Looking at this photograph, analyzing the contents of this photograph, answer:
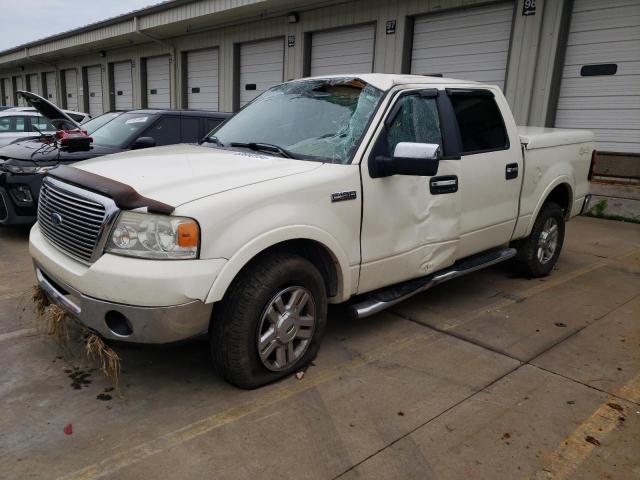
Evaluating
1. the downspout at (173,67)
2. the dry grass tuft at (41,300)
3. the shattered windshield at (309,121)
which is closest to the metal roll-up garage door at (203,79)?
the downspout at (173,67)

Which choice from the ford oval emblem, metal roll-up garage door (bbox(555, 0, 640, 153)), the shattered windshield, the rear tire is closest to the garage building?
metal roll-up garage door (bbox(555, 0, 640, 153))

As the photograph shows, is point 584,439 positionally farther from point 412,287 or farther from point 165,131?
point 165,131

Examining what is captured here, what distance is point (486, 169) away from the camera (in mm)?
Answer: 4359

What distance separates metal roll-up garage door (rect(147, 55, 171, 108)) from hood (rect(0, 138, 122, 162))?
12936 mm

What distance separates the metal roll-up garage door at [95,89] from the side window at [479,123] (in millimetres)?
22175

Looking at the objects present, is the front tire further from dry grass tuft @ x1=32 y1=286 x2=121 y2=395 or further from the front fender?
dry grass tuft @ x1=32 y1=286 x2=121 y2=395

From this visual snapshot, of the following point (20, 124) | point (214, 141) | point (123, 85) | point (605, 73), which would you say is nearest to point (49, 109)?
point (214, 141)

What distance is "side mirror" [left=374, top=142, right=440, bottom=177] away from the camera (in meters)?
3.21

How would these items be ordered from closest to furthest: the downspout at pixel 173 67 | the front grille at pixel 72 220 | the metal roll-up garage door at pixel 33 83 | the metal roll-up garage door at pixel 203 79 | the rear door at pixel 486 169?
1. the front grille at pixel 72 220
2. the rear door at pixel 486 169
3. the metal roll-up garage door at pixel 203 79
4. the downspout at pixel 173 67
5. the metal roll-up garage door at pixel 33 83

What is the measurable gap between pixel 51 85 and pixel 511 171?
1161 inches

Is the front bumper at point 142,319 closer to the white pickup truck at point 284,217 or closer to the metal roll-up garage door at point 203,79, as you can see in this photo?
the white pickup truck at point 284,217

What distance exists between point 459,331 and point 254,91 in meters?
12.9

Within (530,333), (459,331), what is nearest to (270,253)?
(459,331)

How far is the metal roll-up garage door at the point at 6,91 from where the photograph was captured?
33672 millimetres
